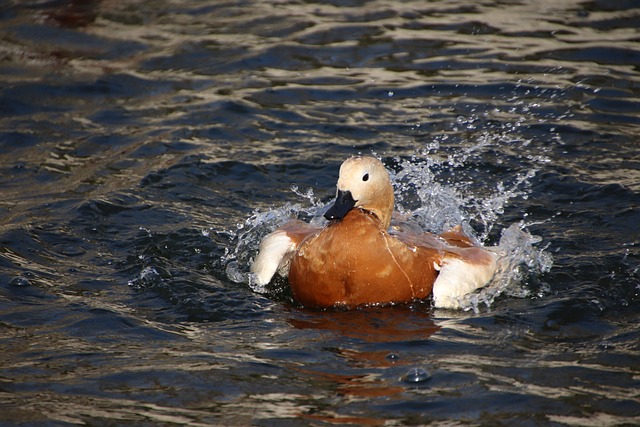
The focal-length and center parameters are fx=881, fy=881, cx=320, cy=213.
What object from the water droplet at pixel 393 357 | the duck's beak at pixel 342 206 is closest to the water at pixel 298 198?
the water droplet at pixel 393 357

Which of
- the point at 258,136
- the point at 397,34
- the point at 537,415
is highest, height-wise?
the point at 397,34

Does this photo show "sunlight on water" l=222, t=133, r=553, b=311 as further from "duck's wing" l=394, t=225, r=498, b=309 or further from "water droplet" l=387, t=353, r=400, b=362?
"water droplet" l=387, t=353, r=400, b=362

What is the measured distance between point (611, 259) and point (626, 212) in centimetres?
87

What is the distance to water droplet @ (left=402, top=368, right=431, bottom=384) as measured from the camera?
4.12m

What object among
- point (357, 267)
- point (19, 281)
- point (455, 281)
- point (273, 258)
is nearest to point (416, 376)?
point (357, 267)

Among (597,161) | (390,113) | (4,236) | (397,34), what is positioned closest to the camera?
(4,236)

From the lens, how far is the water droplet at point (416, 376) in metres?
4.12

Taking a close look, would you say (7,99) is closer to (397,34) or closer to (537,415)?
(397,34)

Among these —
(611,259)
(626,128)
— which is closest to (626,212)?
(611,259)

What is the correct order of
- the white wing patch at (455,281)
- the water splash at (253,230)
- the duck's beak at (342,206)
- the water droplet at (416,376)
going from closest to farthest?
1. the water droplet at (416,376)
2. the duck's beak at (342,206)
3. the white wing patch at (455,281)
4. the water splash at (253,230)

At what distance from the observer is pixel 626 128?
25.3ft

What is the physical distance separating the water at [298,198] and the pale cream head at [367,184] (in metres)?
0.61

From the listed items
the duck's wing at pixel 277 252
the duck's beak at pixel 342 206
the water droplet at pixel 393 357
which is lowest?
the water droplet at pixel 393 357

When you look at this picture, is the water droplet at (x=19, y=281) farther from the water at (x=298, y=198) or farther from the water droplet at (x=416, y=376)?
the water droplet at (x=416, y=376)
